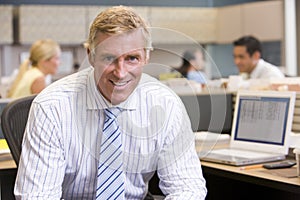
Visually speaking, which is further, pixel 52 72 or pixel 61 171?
pixel 52 72

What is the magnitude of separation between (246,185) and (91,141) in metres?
0.97

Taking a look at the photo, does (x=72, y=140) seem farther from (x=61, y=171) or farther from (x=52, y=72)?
(x=52, y=72)

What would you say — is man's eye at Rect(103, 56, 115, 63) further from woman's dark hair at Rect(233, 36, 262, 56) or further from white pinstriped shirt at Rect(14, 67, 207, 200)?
woman's dark hair at Rect(233, 36, 262, 56)

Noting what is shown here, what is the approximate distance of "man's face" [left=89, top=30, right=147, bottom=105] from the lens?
162 cm

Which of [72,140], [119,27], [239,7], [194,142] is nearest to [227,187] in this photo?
[194,142]

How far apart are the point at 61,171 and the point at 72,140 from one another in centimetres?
10

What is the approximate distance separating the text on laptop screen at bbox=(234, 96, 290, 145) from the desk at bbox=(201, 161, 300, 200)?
0.21m

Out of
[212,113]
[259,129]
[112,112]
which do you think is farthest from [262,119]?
[112,112]

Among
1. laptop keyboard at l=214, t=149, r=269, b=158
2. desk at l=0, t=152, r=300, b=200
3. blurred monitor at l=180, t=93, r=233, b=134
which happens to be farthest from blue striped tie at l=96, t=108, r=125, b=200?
laptop keyboard at l=214, t=149, r=269, b=158

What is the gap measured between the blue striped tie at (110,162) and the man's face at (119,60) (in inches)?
5.9

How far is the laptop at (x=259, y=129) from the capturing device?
7.91 feet

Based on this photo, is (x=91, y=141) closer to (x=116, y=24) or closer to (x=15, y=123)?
(x=15, y=123)

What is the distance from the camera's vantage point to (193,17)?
23.1 feet

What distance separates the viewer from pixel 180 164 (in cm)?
193
